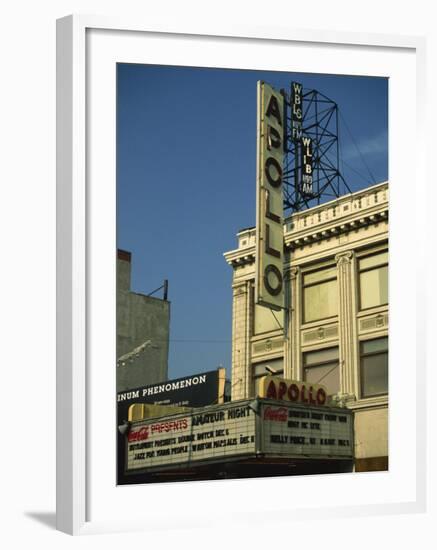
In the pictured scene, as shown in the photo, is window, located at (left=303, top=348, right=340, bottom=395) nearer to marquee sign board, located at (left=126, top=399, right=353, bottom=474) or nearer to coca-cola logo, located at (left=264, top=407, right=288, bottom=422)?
marquee sign board, located at (left=126, top=399, right=353, bottom=474)

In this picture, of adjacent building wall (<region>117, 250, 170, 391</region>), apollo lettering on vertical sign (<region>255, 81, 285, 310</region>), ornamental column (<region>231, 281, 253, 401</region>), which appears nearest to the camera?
adjacent building wall (<region>117, 250, 170, 391</region>)

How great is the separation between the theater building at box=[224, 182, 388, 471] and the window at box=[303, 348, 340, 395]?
0.06ft

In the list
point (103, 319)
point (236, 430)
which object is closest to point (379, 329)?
point (236, 430)

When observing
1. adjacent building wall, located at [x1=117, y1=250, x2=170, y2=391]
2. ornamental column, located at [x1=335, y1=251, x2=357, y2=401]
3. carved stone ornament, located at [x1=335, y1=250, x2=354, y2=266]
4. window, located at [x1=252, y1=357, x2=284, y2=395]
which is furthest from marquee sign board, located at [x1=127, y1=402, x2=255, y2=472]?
carved stone ornament, located at [x1=335, y1=250, x2=354, y2=266]

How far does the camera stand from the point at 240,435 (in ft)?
74.0

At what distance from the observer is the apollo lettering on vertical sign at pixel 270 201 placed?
2227 centimetres

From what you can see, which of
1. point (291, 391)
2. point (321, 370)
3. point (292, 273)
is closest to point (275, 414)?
point (291, 391)

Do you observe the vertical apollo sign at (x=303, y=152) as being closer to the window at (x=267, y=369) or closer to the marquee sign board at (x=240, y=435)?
the window at (x=267, y=369)

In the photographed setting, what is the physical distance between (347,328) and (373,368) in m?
1.19

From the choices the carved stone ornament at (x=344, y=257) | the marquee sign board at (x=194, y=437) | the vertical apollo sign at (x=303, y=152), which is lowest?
the marquee sign board at (x=194, y=437)

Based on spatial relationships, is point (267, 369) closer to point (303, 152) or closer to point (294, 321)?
point (294, 321)

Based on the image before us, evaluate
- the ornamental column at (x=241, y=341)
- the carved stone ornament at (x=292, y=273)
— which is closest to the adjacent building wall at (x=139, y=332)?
the ornamental column at (x=241, y=341)

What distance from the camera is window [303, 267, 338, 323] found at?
24.0 m

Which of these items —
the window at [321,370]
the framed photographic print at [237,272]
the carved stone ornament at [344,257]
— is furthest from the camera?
the carved stone ornament at [344,257]
